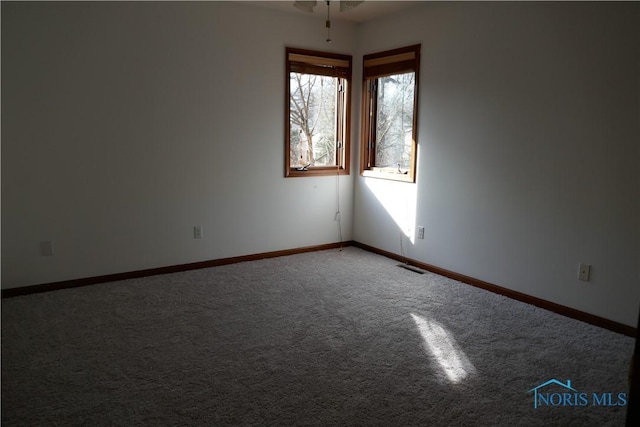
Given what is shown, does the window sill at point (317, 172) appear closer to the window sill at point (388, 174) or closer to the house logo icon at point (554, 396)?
the window sill at point (388, 174)

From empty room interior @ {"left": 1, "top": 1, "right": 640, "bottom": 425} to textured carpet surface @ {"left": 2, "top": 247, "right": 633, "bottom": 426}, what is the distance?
2 cm

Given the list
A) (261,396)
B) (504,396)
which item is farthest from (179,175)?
(504,396)

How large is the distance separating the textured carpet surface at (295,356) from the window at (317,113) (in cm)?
157

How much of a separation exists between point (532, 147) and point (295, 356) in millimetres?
2310

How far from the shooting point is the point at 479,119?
399 cm

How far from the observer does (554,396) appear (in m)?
2.41

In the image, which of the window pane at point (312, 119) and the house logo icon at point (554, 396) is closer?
the house logo icon at point (554, 396)

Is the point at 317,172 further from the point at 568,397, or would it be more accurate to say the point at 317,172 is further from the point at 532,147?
the point at 568,397

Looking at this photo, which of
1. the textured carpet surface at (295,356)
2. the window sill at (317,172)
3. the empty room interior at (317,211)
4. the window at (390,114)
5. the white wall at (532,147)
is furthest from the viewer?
the window sill at (317,172)

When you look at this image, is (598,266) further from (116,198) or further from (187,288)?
(116,198)

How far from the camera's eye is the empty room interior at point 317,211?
254 centimetres

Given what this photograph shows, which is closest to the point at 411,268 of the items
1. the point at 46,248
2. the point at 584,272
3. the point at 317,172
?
the point at 317,172

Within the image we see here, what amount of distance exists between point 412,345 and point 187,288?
1.96 metres

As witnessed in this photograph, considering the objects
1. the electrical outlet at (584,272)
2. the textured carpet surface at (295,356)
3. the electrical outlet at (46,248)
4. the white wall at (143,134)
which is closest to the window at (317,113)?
the white wall at (143,134)
